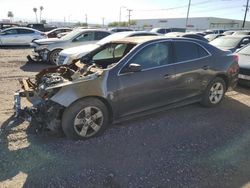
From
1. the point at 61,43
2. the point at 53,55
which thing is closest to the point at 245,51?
the point at 61,43

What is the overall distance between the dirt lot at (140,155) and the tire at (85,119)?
0.51 feet

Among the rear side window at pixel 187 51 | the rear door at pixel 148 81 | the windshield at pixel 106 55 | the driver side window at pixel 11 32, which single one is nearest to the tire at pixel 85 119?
the rear door at pixel 148 81

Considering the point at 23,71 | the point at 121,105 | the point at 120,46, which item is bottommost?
the point at 23,71

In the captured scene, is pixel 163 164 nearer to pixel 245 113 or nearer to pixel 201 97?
pixel 201 97

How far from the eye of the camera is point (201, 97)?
6102 millimetres

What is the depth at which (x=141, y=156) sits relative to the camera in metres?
4.16

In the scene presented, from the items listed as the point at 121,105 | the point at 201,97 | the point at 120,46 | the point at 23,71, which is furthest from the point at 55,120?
the point at 23,71

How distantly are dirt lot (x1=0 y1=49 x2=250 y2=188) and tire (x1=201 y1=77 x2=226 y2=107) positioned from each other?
0.44 meters

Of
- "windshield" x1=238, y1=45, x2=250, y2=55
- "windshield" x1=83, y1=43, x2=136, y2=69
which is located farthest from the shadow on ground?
"windshield" x1=238, y1=45, x2=250, y2=55

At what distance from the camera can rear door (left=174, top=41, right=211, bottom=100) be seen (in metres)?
5.50

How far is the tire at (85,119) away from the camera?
442 cm

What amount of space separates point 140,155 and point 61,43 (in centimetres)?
894

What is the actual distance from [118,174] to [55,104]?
59.8 inches

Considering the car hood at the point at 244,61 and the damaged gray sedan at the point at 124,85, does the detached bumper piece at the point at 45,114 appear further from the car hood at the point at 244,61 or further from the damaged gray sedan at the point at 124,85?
the car hood at the point at 244,61
